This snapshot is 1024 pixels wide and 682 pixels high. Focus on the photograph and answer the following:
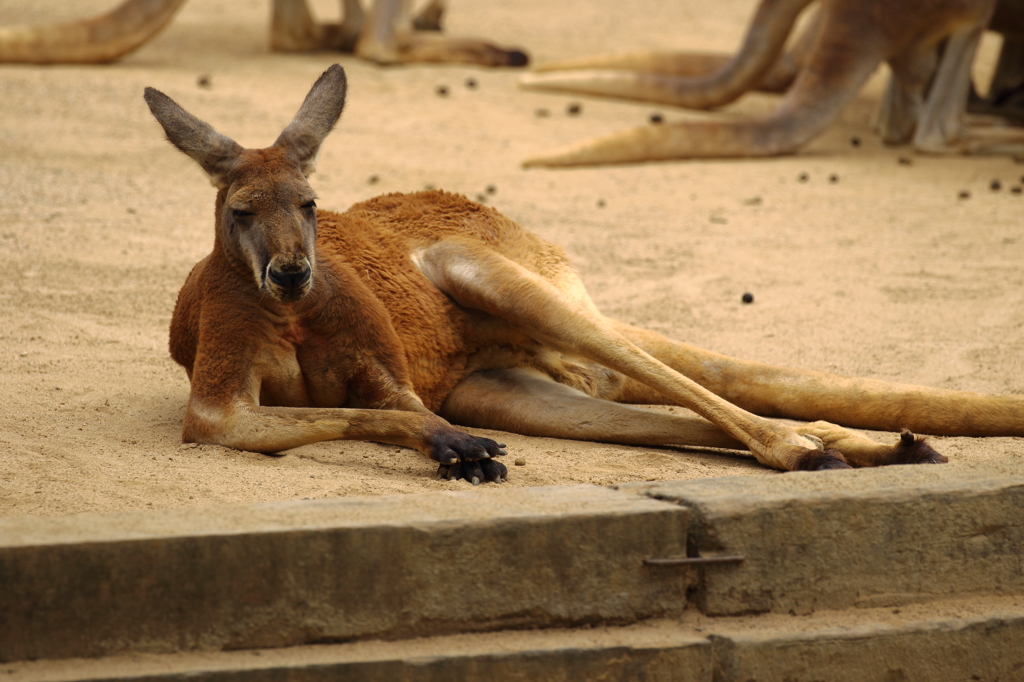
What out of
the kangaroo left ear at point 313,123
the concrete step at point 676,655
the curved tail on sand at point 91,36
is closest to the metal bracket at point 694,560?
the concrete step at point 676,655

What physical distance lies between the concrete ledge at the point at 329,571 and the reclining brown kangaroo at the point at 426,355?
0.64 metres

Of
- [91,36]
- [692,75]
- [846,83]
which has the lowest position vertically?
[91,36]

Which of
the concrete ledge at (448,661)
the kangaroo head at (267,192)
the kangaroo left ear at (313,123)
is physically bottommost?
the concrete ledge at (448,661)

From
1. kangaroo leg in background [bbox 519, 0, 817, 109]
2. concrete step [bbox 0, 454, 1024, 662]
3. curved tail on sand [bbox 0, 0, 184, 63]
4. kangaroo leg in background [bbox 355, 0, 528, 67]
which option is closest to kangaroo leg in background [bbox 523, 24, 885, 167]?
kangaroo leg in background [bbox 519, 0, 817, 109]

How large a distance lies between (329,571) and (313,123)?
1.65 metres

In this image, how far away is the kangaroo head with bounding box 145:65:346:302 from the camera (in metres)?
3.35

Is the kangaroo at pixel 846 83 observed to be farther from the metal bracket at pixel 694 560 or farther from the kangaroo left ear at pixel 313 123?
the metal bracket at pixel 694 560

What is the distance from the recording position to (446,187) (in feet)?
25.0

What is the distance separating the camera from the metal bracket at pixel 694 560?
2688 mm

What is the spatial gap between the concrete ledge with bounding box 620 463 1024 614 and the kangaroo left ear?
4.85ft

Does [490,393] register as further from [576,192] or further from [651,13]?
[651,13]

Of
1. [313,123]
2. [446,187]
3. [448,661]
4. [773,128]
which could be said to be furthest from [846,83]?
[448,661]

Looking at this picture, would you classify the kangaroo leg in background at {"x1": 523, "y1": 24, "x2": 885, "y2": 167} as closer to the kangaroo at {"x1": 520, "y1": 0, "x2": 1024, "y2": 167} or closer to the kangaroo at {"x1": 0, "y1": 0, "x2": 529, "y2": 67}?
the kangaroo at {"x1": 520, "y1": 0, "x2": 1024, "y2": 167}

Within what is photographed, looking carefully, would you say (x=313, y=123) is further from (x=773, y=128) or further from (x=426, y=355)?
(x=773, y=128)
